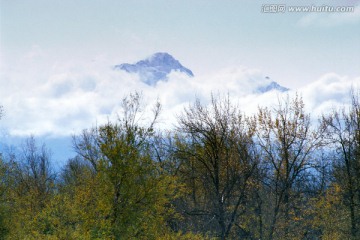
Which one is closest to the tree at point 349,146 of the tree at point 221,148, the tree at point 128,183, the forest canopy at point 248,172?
the forest canopy at point 248,172

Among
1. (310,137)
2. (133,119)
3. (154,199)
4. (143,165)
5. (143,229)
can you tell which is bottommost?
(143,229)

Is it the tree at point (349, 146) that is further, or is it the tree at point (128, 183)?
the tree at point (349, 146)

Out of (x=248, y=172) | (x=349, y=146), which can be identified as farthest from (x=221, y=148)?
(x=349, y=146)

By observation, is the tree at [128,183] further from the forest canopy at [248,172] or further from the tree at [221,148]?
the tree at [221,148]

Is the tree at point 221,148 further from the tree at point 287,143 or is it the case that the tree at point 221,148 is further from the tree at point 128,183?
the tree at point 128,183

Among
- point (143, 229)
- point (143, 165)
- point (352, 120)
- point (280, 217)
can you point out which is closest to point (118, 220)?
point (143, 229)

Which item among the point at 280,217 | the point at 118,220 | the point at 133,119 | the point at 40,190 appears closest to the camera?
the point at 118,220

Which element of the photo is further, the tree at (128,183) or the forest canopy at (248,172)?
the forest canopy at (248,172)

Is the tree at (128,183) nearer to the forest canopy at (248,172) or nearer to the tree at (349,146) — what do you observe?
the forest canopy at (248,172)

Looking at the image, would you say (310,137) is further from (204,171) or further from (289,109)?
(204,171)

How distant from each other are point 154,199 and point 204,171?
1575 centimetres

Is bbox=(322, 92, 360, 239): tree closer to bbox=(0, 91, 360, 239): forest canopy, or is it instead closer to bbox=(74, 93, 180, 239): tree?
bbox=(0, 91, 360, 239): forest canopy

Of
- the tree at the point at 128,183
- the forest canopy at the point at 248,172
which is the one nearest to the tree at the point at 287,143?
the forest canopy at the point at 248,172

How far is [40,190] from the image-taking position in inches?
2522
